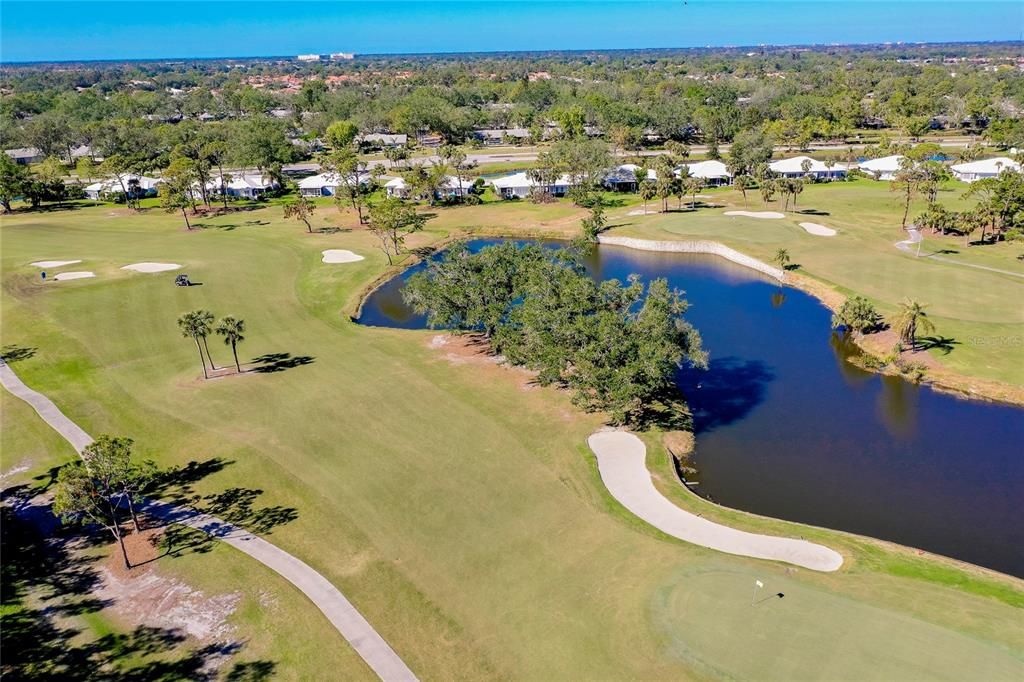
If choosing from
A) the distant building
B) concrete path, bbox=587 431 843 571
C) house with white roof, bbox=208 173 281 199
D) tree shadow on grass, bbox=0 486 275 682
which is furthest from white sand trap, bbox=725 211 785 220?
the distant building

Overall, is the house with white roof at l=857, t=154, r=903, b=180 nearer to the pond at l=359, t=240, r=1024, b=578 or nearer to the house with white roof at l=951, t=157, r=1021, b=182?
the house with white roof at l=951, t=157, r=1021, b=182

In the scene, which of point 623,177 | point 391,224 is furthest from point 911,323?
point 623,177

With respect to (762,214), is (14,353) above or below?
below

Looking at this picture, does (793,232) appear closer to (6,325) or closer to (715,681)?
(715,681)

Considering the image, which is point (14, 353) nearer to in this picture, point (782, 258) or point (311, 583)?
point (311, 583)

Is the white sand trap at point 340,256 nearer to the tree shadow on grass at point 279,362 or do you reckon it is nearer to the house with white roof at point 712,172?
the tree shadow on grass at point 279,362
